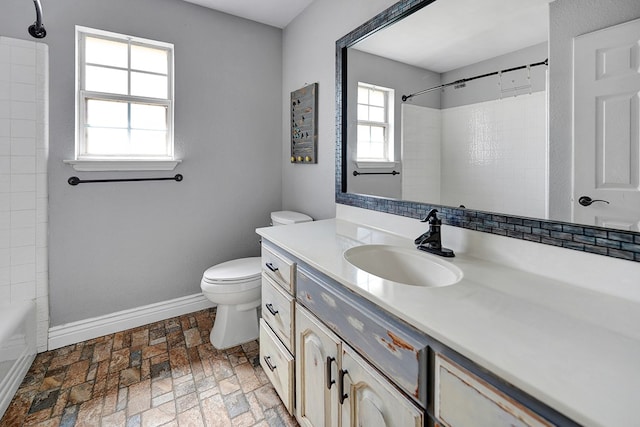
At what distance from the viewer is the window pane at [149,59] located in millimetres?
2250

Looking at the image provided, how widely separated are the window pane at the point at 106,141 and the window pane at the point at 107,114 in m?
0.04

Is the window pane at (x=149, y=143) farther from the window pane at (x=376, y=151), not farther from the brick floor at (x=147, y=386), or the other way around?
the window pane at (x=376, y=151)

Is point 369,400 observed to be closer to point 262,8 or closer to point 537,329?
point 537,329

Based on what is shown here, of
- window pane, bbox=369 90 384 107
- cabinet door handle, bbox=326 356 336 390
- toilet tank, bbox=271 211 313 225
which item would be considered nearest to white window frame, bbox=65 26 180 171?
toilet tank, bbox=271 211 313 225

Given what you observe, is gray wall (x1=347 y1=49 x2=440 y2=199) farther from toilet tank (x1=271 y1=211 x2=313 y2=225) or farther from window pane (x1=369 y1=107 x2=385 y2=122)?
toilet tank (x1=271 y1=211 x2=313 y2=225)

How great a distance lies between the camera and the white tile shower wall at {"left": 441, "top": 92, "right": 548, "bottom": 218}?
3.33ft

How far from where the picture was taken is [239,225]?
107 inches

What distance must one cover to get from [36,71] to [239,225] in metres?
1.64

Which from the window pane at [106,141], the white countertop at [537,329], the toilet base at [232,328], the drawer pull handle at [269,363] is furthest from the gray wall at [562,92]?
the window pane at [106,141]

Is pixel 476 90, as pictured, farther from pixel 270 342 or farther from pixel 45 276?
pixel 45 276

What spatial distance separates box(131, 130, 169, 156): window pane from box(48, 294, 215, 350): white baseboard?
1.17m

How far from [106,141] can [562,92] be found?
257 cm

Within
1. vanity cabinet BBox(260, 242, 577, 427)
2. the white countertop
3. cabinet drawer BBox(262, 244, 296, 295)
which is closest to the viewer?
the white countertop

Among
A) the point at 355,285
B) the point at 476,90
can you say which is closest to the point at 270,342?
the point at 355,285
